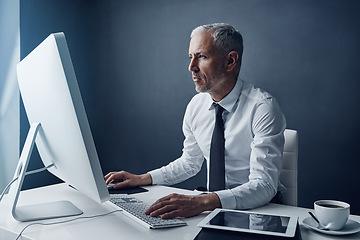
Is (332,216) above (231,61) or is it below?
below

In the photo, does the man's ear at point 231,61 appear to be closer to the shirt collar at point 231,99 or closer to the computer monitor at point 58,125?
the shirt collar at point 231,99

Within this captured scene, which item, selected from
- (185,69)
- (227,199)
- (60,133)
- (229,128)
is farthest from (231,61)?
(185,69)

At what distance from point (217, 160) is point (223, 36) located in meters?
0.58

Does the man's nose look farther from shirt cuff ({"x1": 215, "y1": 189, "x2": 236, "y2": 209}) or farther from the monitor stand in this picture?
the monitor stand

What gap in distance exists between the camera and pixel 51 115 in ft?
3.30

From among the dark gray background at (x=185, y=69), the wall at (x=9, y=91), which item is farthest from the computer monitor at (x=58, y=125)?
the dark gray background at (x=185, y=69)

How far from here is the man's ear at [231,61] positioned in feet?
5.84

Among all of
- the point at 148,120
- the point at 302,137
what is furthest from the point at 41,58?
the point at 148,120

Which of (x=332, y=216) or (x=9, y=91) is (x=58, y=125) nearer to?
(x=332, y=216)

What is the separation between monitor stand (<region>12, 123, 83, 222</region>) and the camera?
3.57ft

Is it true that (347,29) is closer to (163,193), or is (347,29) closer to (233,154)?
(233,154)

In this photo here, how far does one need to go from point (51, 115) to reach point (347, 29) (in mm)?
2031

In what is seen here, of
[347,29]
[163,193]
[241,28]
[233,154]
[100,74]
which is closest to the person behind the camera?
[163,193]

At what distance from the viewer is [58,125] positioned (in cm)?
98
